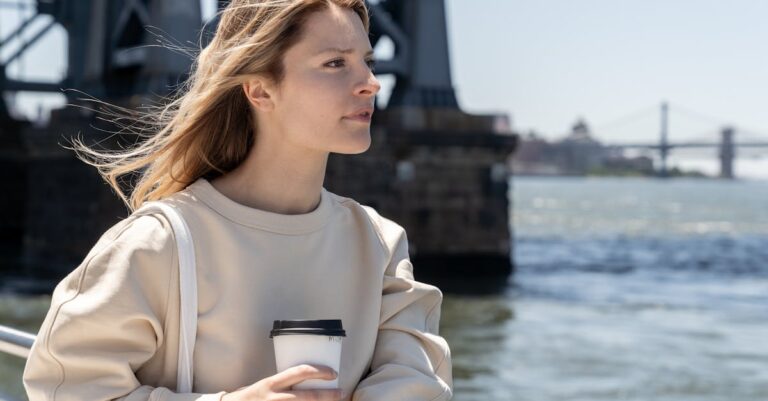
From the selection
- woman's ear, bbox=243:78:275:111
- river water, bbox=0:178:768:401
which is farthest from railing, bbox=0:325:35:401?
river water, bbox=0:178:768:401

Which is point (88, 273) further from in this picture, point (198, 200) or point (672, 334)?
point (672, 334)

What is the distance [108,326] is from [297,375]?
0.27 m

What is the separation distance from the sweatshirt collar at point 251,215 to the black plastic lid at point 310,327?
0.24 m

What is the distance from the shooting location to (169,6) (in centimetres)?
2317

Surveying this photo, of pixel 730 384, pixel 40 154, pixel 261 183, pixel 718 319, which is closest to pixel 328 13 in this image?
pixel 261 183

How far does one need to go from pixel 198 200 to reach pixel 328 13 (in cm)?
36

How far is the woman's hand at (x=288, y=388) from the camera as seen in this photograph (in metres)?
1.76

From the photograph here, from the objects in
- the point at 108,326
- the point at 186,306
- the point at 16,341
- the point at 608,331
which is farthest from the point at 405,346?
the point at 608,331

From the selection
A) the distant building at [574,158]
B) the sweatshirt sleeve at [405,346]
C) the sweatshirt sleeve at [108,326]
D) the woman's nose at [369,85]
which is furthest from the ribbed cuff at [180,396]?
the distant building at [574,158]

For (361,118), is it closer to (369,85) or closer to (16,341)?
(369,85)

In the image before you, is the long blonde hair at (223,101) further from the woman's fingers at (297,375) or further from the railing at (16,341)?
the woman's fingers at (297,375)

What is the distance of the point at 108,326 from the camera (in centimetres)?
178

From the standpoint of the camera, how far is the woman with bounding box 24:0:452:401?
5.89 ft

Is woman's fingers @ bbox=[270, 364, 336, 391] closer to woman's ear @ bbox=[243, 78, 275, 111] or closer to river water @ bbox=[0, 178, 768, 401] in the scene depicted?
woman's ear @ bbox=[243, 78, 275, 111]
